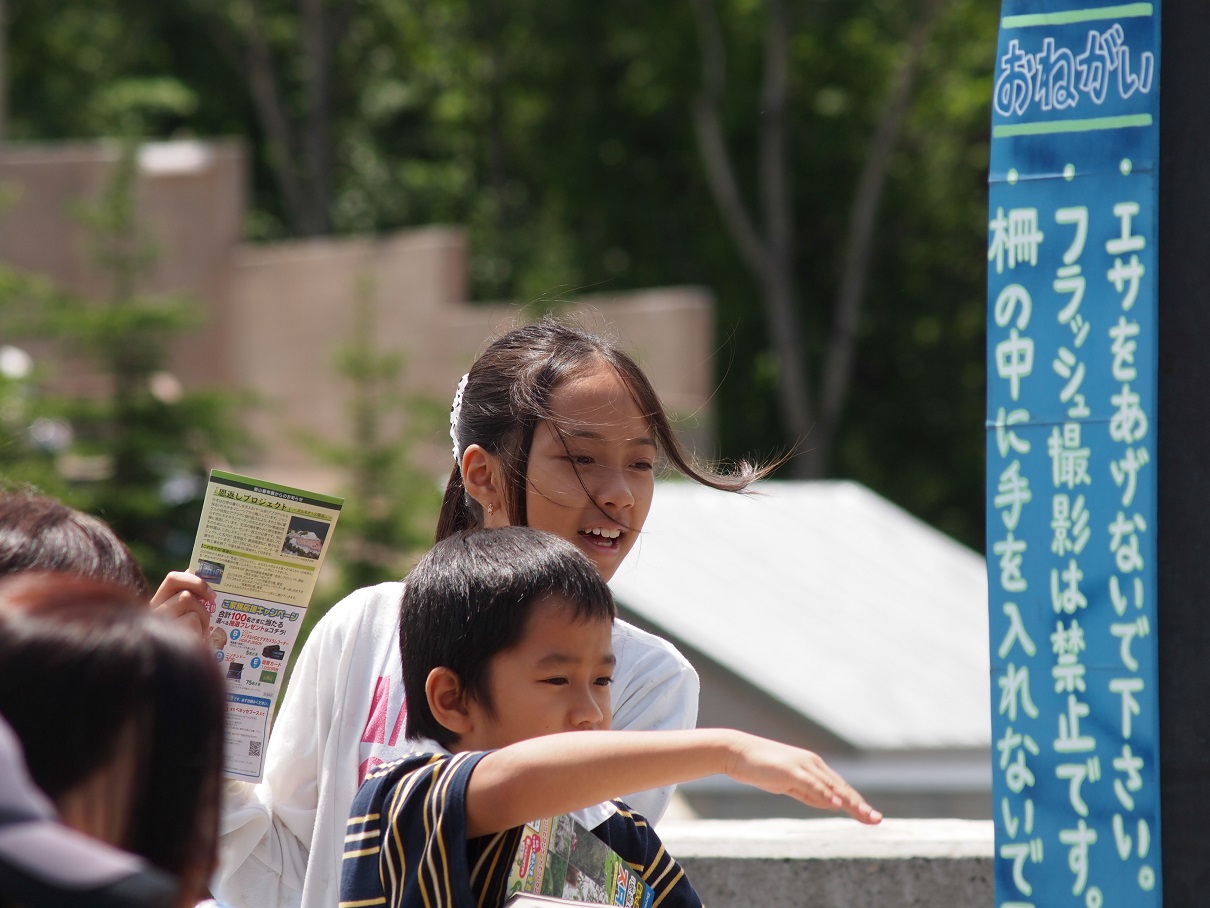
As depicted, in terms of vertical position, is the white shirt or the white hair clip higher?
the white hair clip

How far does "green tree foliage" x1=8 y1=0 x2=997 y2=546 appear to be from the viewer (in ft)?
64.5

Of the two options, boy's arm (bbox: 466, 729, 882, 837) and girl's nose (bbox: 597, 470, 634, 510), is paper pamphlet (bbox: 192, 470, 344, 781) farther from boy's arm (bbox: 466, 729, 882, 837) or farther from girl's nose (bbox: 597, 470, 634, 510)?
boy's arm (bbox: 466, 729, 882, 837)

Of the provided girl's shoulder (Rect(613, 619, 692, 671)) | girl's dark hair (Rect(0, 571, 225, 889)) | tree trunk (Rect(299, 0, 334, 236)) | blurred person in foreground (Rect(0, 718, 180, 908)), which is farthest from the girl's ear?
tree trunk (Rect(299, 0, 334, 236))

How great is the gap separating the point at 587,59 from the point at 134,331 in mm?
10525

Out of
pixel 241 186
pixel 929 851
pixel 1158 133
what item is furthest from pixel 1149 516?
pixel 241 186

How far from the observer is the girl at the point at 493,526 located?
2.38 meters

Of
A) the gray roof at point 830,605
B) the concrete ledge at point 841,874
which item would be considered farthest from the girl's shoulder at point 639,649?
the gray roof at point 830,605

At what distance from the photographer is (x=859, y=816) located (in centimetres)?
160

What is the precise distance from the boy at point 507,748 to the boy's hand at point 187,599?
316mm

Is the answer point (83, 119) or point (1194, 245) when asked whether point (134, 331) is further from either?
point (83, 119)

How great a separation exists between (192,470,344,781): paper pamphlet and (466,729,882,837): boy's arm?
717 mm

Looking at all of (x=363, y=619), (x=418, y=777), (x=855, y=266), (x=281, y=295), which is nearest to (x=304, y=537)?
(x=363, y=619)

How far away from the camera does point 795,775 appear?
1550mm

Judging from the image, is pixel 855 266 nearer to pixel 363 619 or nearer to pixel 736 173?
pixel 736 173
